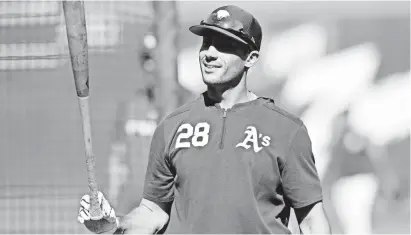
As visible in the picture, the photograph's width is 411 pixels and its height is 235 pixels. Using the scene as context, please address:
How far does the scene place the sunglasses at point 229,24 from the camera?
2750 millimetres

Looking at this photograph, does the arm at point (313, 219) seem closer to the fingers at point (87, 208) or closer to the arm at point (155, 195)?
the arm at point (155, 195)

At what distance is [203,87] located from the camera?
5957mm

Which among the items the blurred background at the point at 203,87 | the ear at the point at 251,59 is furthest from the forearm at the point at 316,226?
the blurred background at the point at 203,87

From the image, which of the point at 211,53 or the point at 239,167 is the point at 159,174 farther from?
the point at 211,53

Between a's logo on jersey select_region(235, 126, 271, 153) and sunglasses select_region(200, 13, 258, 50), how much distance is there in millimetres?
331

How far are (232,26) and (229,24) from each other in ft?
0.04

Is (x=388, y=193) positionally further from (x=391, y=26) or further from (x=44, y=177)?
(x=44, y=177)

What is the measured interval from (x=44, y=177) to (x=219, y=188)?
4.21m

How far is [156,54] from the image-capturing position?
597 cm

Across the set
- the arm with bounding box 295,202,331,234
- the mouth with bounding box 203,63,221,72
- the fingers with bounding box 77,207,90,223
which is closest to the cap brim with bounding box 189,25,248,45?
the mouth with bounding box 203,63,221,72

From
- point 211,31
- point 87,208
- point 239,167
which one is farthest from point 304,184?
point 87,208

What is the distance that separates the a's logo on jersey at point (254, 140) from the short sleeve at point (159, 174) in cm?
29

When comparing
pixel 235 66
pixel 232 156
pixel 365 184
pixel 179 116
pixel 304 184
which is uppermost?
pixel 235 66

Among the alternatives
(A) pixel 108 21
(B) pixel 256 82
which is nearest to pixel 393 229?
(B) pixel 256 82
